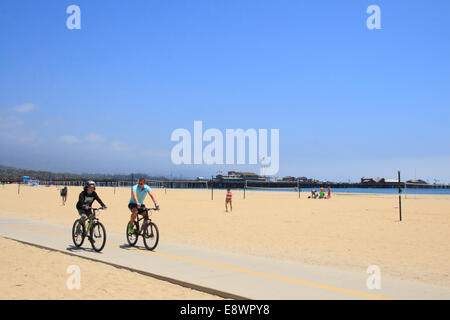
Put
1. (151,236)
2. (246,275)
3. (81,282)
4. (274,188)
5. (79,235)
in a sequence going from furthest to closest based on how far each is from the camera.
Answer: (274,188) < (79,235) < (151,236) < (246,275) < (81,282)

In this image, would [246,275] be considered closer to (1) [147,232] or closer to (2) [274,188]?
(1) [147,232]

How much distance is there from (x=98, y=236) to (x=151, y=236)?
1.32 m

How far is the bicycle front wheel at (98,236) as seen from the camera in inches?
378

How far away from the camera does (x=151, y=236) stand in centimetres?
984

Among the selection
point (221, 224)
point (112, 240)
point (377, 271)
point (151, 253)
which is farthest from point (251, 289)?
point (221, 224)

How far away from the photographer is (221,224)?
17.2 metres

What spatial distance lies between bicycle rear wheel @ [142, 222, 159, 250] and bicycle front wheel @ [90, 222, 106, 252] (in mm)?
998

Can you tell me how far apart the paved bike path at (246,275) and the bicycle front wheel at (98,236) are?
19 cm

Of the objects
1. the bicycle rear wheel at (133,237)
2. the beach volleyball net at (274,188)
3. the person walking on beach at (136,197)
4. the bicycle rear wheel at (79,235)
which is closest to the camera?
the person walking on beach at (136,197)

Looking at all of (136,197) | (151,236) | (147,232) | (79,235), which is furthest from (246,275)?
(79,235)

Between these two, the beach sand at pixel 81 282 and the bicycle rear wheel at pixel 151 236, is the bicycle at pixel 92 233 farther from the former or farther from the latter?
the bicycle rear wheel at pixel 151 236

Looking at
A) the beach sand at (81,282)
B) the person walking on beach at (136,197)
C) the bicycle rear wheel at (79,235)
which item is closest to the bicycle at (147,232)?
the person walking on beach at (136,197)

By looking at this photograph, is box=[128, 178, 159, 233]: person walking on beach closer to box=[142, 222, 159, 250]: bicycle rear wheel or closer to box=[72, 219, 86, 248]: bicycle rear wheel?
box=[142, 222, 159, 250]: bicycle rear wheel
